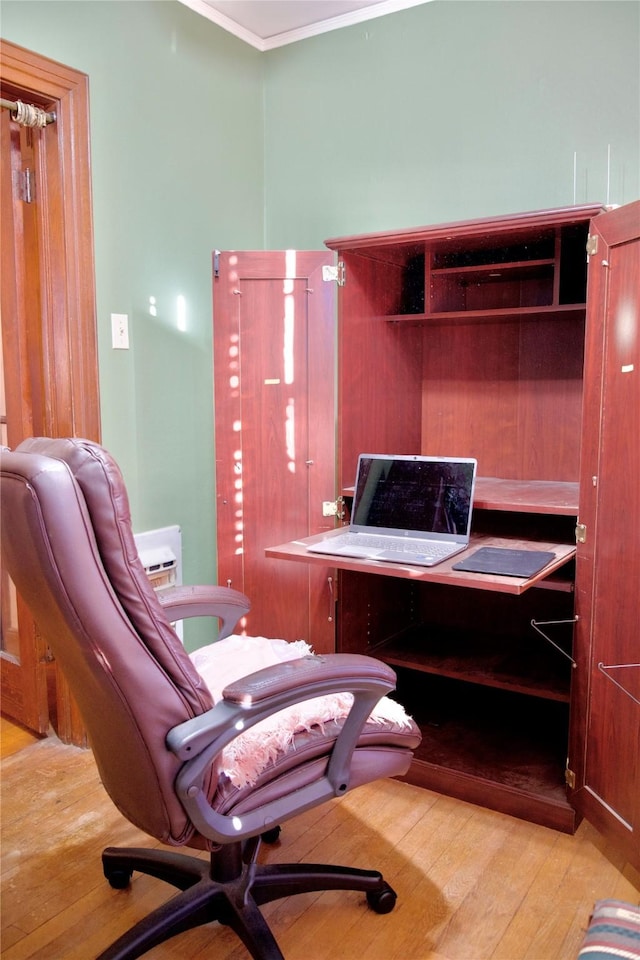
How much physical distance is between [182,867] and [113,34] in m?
2.48

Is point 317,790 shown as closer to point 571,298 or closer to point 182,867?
point 182,867

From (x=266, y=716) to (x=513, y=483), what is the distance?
152cm

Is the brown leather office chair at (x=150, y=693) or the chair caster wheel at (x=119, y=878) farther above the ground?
the brown leather office chair at (x=150, y=693)

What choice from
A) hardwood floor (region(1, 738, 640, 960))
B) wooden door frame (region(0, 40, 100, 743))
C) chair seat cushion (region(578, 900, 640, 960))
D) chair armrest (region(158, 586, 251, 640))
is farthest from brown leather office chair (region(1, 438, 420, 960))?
wooden door frame (region(0, 40, 100, 743))

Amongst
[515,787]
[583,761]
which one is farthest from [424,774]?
[583,761]

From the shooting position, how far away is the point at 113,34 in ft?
7.96

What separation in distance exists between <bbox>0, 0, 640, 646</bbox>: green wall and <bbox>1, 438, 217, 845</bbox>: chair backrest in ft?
4.51

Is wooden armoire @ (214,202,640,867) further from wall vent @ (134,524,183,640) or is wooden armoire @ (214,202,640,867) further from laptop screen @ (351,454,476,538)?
wall vent @ (134,524,183,640)

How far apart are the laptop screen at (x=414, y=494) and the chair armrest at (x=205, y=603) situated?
2.00 ft

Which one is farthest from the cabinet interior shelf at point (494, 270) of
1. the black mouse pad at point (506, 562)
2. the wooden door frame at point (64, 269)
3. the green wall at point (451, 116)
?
the wooden door frame at point (64, 269)

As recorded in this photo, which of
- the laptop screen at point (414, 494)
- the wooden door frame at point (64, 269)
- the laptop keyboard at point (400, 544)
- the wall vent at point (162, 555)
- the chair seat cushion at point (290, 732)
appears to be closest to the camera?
the chair seat cushion at point (290, 732)

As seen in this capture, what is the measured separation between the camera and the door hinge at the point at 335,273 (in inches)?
92.7

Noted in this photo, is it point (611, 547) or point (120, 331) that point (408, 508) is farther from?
point (120, 331)

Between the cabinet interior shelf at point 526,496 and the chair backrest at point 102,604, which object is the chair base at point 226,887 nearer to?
the chair backrest at point 102,604
